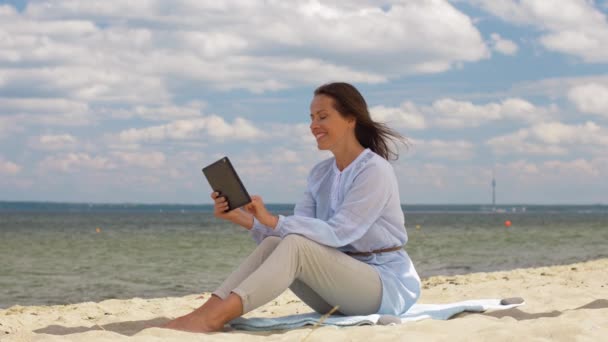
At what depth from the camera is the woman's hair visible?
491cm

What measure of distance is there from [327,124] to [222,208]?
34.4 inches

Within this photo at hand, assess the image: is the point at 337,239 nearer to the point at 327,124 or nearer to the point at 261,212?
the point at 261,212

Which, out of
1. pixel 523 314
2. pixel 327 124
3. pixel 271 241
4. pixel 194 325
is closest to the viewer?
pixel 194 325

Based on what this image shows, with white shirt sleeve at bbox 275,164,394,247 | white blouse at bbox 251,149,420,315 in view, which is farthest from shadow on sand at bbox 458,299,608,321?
white shirt sleeve at bbox 275,164,394,247

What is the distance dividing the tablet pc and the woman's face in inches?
26.8

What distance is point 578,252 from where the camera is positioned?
21641 millimetres

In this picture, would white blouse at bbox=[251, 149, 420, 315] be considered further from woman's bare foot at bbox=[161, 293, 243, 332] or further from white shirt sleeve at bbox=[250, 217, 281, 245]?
woman's bare foot at bbox=[161, 293, 243, 332]

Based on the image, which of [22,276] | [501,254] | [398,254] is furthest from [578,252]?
[398,254]

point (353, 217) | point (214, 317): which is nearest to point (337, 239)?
point (353, 217)

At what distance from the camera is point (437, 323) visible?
4.62 m

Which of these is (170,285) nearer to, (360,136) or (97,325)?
(97,325)

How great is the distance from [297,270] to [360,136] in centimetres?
103

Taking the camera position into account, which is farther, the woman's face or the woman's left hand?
the woman's face

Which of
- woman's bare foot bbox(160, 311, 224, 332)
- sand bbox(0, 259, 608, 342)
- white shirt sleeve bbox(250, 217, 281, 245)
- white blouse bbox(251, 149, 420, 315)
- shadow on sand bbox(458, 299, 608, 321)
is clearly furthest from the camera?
shadow on sand bbox(458, 299, 608, 321)
